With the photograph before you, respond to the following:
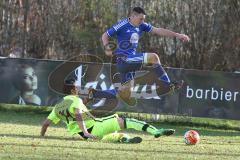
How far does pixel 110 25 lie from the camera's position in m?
20.7

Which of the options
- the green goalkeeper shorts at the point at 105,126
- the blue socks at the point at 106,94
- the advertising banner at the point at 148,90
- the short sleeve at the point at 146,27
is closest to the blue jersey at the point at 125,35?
the short sleeve at the point at 146,27

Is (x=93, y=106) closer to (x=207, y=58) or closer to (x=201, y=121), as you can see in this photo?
(x=201, y=121)

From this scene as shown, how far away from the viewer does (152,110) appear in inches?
680

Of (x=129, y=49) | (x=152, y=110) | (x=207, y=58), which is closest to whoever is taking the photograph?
(x=129, y=49)

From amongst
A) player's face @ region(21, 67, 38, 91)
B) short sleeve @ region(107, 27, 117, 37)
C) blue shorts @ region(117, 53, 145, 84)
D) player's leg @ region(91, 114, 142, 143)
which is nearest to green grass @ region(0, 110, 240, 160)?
player's leg @ region(91, 114, 142, 143)

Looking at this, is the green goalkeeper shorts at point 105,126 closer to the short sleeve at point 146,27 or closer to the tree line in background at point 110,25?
the short sleeve at point 146,27

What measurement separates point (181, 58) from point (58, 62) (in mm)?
4063

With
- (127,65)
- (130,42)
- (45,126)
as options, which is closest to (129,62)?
(127,65)

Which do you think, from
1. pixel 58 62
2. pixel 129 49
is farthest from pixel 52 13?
pixel 129 49

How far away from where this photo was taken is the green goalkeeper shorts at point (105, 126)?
12.1 metres

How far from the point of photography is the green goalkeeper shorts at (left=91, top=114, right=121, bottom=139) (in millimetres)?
12062

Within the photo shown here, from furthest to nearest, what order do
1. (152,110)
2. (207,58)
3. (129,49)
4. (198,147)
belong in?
(207,58)
(152,110)
(129,49)
(198,147)

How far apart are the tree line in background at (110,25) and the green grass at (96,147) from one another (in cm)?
569

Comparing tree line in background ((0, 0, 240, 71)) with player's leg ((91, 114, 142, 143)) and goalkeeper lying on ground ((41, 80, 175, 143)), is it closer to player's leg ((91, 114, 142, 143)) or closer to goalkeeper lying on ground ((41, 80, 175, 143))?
goalkeeper lying on ground ((41, 80, 175, 143))
